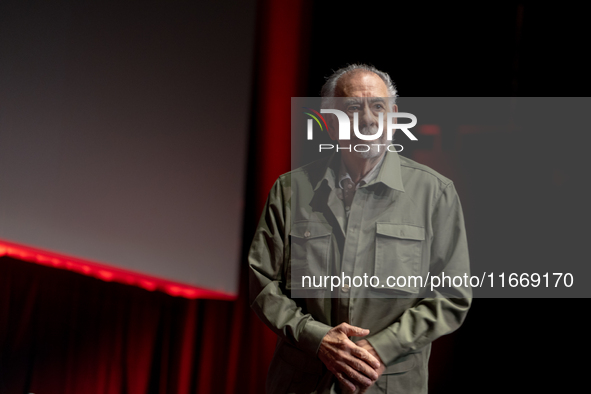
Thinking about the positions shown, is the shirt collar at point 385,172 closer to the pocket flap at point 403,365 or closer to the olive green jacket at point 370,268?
the olive green jacket at point 370,268

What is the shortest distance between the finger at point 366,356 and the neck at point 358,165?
49 cm

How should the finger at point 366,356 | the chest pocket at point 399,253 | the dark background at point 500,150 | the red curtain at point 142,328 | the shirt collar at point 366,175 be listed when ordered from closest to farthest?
the finger at point 366,356 < the chest pocket at point 399,253 < the shirt collar at point 366,175 < the dark background at point 500,150 < the red curtain at point 142,328

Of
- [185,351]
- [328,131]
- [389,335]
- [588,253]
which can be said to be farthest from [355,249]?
[185,351]

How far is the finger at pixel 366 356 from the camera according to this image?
1218mm

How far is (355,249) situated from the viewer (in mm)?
1356

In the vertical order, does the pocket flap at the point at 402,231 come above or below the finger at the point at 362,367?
above

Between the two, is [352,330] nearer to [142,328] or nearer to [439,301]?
[439,301]

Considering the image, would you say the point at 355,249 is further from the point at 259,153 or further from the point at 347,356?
the point at 259,153

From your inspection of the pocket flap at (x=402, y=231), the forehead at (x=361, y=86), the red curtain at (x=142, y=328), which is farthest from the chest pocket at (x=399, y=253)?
the red curtain at (x=142, y=328)

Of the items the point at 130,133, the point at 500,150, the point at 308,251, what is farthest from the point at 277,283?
the point at 130,133

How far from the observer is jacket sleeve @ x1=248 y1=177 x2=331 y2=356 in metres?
1.28

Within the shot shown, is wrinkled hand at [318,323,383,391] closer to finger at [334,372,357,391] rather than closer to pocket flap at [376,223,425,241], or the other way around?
finger at [334,372,357,391]

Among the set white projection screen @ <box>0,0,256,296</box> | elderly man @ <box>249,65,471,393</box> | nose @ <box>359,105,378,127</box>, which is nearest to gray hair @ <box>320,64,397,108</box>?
elderly man @ <box>249,65,471,393</box>

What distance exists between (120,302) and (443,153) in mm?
1603
